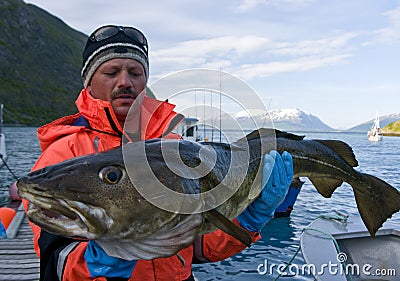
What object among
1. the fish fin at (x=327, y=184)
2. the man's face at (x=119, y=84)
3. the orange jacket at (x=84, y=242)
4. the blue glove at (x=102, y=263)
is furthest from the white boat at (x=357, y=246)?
the blue glove at (x=102, y=263)

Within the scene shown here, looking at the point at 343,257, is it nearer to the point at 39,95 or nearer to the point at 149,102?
the point at 149,102

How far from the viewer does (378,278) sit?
735 cm

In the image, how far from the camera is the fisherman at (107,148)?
255cm

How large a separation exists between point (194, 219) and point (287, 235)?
12.9m

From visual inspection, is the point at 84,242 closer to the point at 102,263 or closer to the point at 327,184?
the point at 102,263

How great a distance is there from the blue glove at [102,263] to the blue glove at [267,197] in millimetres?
1251

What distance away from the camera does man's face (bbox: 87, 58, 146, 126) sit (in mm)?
3717

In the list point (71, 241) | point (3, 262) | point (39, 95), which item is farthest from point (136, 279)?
point (39, 95)

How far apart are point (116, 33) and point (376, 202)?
3.61 m

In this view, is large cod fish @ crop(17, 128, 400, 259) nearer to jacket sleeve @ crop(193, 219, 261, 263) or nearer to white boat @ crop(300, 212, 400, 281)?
jacket sleeve @ crop(193, 219, 261, 263)

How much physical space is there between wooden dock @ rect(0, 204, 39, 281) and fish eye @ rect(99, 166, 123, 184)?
6.33 meters

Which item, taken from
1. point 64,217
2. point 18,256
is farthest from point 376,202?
point 18,256

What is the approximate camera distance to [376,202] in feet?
14.2

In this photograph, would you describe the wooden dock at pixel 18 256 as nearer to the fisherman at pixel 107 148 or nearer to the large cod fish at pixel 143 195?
the fisherman at pixel 107 148
